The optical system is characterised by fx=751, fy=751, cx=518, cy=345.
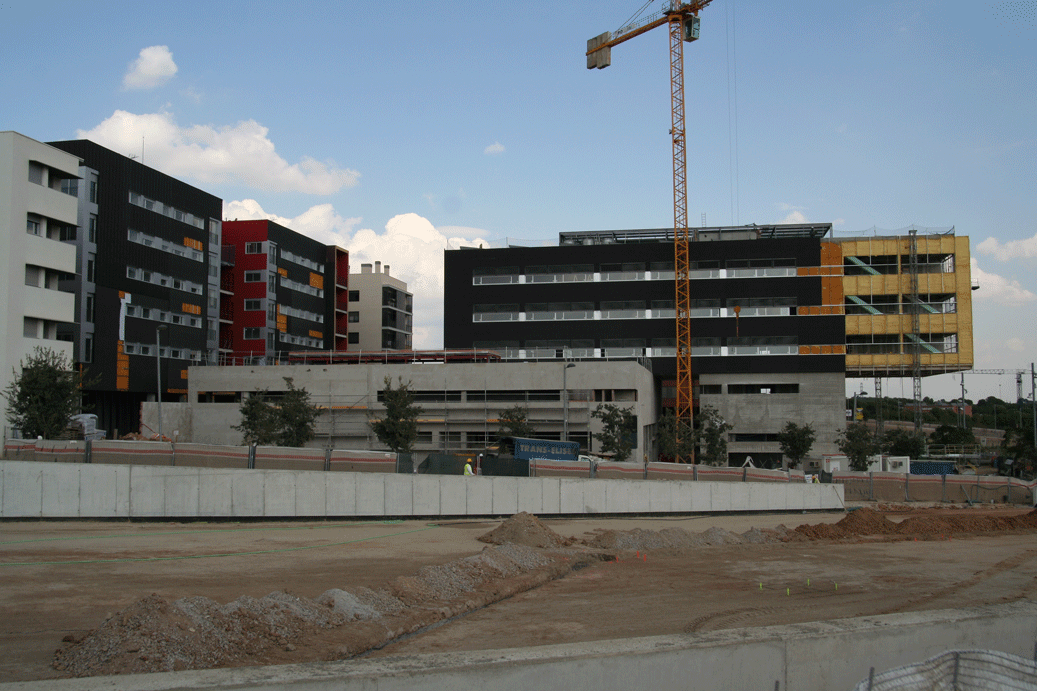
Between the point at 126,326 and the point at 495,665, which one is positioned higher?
the point at 126,326

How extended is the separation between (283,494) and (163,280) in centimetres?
4727

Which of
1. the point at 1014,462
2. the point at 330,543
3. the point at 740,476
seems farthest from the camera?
the point at 1014,462

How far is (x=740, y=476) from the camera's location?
3253cm

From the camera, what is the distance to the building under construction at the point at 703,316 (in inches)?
2785

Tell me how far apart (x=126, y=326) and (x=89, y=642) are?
57.0m

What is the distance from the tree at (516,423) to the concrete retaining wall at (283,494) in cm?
2359

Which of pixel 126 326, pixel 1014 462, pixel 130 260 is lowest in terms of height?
pixel 1014 462

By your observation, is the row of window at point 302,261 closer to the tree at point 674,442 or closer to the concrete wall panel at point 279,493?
the tree at point 674,442

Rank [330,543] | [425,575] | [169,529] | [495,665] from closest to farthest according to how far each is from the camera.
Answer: [495,665] < [425,575] < [330,543] < [169,529]

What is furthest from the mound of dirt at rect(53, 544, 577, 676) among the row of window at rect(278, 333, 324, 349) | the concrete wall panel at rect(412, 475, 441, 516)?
the row of window at rect(278, 333, 324, 349)

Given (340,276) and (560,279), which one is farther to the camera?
(340,276)

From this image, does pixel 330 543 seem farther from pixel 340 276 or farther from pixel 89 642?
pixel 340 276

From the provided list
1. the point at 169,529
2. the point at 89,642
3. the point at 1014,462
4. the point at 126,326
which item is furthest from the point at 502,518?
the point at 1014,462

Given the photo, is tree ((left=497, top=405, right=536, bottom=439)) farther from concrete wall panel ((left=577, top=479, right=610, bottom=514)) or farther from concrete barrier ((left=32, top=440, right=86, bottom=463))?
concrete barrier ((left=32, top=440, right=86, bottom=463))
